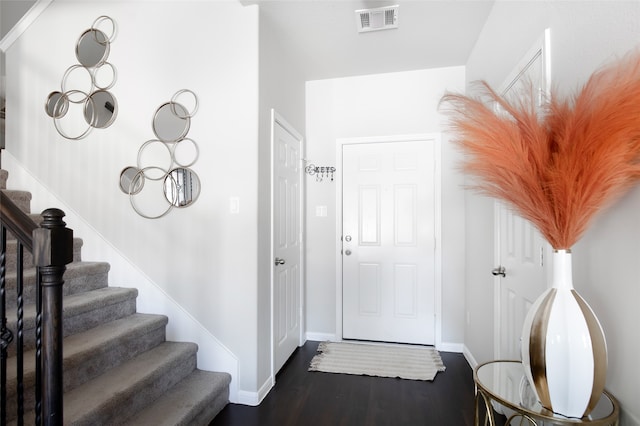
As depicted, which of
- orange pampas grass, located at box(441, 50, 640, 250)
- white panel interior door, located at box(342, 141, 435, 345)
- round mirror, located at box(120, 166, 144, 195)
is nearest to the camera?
orange pampas grass, located at box(441, 50, 640, 250)

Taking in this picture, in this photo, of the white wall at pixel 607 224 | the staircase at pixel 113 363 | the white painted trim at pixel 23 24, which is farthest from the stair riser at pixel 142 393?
the white painted trim at pixel 23 24

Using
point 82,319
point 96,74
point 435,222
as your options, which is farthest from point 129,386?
point 435,222

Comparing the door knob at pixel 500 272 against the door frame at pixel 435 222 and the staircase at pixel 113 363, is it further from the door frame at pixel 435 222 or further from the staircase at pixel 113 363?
the staircase at pixel 113 363

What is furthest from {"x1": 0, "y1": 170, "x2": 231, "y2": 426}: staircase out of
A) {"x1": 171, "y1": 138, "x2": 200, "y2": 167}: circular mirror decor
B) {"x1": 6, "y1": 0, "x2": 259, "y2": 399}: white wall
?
{"x1": 171, "y1": 138, "x2": 200, "y2": 167}: circular mirror decor

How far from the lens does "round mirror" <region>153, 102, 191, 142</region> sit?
91.0 inches

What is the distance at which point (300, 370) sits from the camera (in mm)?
2643

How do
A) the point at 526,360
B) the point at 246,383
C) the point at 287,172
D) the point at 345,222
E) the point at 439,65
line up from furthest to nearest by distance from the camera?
1. the point at 345,222
2. the point at 439,65
3. the point at 287,172
4. the point at 246,383
5. the point at 526,360

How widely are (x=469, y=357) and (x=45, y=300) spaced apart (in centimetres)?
296

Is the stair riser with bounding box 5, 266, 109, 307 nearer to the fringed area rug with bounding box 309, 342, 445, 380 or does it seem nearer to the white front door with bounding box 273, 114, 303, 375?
the white front door with bounding box 273, 114, 303, 375

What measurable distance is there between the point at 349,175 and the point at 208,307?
1836 mm

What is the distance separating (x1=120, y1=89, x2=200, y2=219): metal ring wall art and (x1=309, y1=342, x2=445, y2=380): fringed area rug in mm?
1748

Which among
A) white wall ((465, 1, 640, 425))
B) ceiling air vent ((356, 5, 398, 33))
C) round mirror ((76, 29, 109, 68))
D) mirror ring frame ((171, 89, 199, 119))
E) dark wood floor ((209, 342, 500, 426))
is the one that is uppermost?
ceiling air vent ((356, 5, 398, 33))

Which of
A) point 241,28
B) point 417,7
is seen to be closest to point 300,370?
point 241,28

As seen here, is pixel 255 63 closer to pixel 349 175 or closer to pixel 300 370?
pixel 349 175
